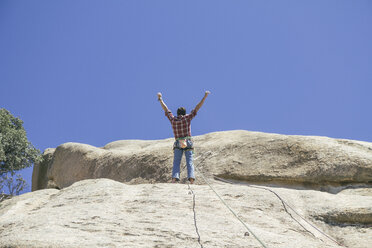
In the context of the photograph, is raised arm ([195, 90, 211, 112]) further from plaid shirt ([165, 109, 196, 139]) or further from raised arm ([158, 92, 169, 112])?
raised arm ([158, 92, 169, 112])

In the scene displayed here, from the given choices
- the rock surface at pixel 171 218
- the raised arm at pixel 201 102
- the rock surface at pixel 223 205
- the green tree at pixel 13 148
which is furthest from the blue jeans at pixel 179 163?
the green tree at pixel 13 148

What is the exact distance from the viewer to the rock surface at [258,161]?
1177 cm

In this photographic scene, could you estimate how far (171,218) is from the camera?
21.8ft

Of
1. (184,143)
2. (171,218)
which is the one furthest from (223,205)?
(184,143)

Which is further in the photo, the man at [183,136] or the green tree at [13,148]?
the green tree at [13,148]

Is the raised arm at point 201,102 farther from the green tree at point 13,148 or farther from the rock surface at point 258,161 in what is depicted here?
the green tree at point 13,148

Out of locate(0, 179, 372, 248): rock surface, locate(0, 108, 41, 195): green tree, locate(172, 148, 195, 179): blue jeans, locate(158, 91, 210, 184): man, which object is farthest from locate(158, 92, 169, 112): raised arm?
locate(0, 108, 41, 195): green tree

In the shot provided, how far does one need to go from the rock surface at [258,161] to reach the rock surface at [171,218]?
281 cm

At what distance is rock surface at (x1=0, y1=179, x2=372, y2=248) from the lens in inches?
219

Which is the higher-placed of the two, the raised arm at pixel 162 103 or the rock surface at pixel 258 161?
the raised arm at pixel 162 103

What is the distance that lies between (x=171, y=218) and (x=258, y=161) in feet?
24.5

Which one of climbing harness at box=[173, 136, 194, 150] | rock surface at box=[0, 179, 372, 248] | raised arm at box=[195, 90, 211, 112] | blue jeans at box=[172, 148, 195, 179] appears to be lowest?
rock surface at box=[0, 179, 372, 248]

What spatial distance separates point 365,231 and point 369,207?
67 cm

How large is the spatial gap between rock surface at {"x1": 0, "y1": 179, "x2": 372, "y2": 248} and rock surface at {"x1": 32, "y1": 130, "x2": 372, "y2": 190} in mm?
2811
